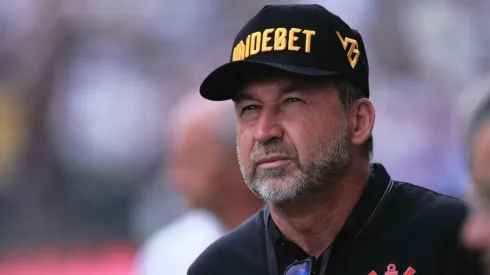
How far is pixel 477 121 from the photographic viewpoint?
→ 1115 millimetres

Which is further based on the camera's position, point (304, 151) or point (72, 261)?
point (72, 261)

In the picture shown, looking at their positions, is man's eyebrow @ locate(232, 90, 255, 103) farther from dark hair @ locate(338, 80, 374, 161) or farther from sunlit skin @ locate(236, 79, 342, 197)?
dark hair @ locate(338, 80, 374, 161)

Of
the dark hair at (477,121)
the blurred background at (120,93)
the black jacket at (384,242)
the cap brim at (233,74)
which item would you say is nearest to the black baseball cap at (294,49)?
the cap brim at (233,74)

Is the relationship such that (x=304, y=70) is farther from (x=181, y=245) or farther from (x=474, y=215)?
(x=181, y=245)

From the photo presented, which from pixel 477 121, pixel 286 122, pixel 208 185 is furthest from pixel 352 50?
pixel 208 185

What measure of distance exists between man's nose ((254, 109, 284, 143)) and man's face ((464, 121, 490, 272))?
670mm

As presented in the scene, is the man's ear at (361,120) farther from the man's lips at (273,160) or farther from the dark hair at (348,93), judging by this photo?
the man's lips at (273,160)

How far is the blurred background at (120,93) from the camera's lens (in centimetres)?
499

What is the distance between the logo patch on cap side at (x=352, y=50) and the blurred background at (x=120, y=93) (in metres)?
2.97

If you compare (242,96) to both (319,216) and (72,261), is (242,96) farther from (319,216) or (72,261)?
(72,261)

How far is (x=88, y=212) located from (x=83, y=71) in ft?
→ 2.92

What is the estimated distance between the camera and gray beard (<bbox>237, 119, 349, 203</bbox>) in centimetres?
174

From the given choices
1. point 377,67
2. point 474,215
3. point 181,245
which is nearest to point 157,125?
point 377,67

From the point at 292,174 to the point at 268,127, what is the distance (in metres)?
0.11
